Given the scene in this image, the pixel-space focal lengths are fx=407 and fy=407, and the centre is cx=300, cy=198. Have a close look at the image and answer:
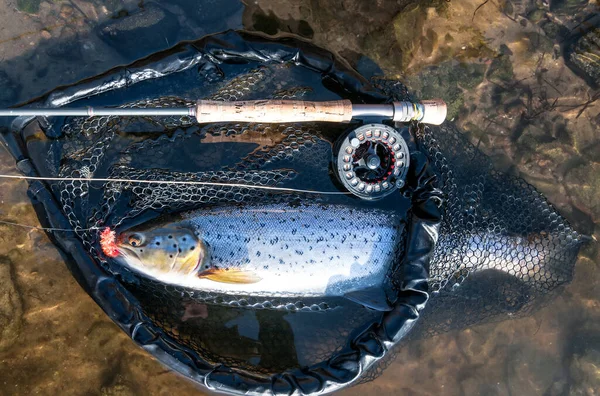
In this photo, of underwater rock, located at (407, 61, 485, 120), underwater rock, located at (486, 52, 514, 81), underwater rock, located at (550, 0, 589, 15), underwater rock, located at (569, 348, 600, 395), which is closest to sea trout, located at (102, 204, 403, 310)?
underwater rock, located at (407, 61, 485, 120)

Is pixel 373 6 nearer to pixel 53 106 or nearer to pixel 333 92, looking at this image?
pixel 333 92

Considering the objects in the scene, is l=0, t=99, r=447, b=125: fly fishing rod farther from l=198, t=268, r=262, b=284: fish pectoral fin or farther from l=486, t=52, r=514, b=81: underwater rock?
l=486, t=52, r=514, b=81: underwater rock

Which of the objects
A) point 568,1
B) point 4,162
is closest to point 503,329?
point 568,1

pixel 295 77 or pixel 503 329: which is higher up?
pixel 295 77

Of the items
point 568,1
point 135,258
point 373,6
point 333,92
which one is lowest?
point 135,258

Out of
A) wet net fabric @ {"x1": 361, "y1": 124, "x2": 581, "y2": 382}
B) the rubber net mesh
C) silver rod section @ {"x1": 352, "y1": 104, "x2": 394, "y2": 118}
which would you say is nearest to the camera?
silver rod section @ {"x1": 352, "y1": 104, "x2": 394, "y2": 118}

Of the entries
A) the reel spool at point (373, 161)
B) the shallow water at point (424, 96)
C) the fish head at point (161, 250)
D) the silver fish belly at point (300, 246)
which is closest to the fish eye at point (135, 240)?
the fish head at point (161, 250)
